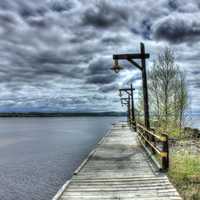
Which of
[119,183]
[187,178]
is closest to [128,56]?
[187,178]

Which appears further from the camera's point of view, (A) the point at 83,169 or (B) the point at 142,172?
(A) the point at 83,169

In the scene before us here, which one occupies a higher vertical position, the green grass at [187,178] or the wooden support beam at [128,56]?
the wooden support beam at [128,56]

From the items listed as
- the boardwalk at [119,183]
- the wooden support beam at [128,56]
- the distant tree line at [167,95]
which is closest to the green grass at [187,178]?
the boardwalk at [119,183]

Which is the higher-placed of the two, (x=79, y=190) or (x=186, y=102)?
(x=186, y=102)

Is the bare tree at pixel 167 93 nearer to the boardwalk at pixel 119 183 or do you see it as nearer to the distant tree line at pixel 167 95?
the distant tree line at pixel 167 95

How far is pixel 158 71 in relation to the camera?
23.2 m

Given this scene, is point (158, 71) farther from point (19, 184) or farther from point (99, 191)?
point (99, 191)

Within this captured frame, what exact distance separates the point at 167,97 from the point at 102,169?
13674 millimetres

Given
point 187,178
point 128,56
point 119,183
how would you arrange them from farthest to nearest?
point 128,56, point 187,178, point 119,183

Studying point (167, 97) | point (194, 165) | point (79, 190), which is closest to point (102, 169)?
point (79, 190)

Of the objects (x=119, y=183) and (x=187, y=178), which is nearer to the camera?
(x=119, y=183)

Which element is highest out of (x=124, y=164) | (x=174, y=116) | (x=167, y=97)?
(x=167, y=97)

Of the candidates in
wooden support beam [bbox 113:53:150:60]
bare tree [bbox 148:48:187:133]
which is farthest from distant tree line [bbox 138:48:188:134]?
wooden support beam [bbox 113:53:150:60]

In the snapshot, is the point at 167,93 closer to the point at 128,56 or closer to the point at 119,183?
the point at 128,56
